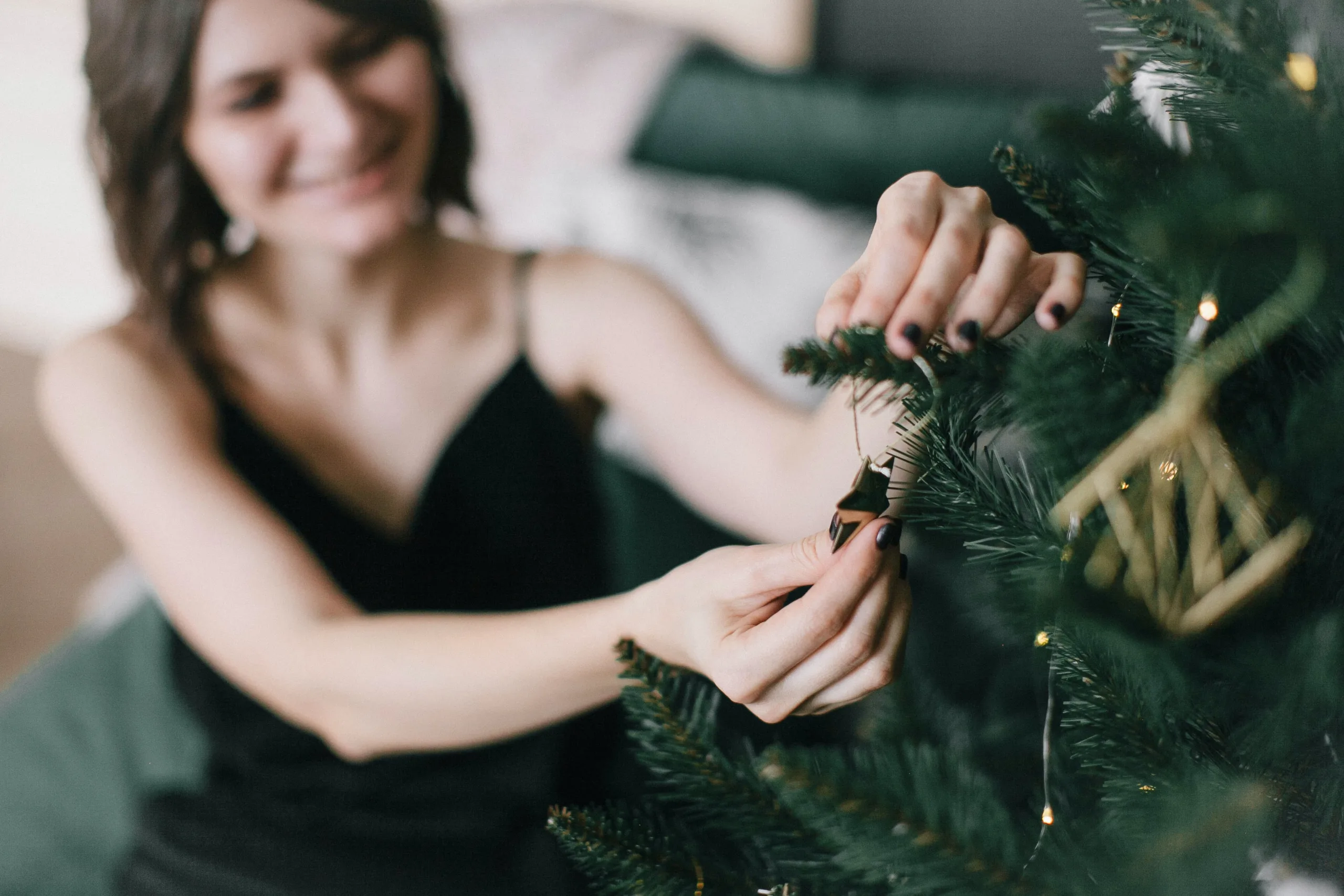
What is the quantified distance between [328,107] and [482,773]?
611mm

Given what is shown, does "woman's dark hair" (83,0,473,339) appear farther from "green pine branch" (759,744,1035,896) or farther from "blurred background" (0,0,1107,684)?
"green pine branch" (759,744,1035,896)

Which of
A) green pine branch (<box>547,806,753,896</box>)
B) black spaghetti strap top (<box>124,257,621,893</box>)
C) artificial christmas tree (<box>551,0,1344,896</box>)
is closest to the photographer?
artificial christmas tree (<box>551,0,1344,896</box>)

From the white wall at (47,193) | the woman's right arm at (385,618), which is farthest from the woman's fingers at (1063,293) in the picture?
the white wall at (47,193)

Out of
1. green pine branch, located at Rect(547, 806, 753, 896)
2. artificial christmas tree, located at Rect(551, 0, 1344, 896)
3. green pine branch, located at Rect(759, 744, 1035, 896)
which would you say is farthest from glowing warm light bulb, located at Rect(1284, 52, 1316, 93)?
green pine branch, located at Rect(547, 806, 753, 896)

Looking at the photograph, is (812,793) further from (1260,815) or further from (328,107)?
(328,107)

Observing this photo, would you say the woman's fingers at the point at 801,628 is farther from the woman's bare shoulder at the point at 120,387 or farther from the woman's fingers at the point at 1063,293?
the woman's bare shoulder at the point at 120,387

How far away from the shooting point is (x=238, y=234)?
1128 mm

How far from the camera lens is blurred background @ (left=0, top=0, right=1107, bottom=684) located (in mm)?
1163

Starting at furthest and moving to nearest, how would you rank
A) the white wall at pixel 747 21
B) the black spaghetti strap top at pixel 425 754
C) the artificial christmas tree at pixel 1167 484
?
the white wall at pixel 747 21
the black spaghetti strap top at pixel 425 754
the artificial christmas tree at pixel 1167 484

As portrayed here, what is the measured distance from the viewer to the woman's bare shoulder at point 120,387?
31.1 inches

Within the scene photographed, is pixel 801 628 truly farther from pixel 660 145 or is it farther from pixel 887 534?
pixel 660 145

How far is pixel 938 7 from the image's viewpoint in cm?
137

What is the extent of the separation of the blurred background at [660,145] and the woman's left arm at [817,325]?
18 cm

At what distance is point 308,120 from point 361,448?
1.06 ft
